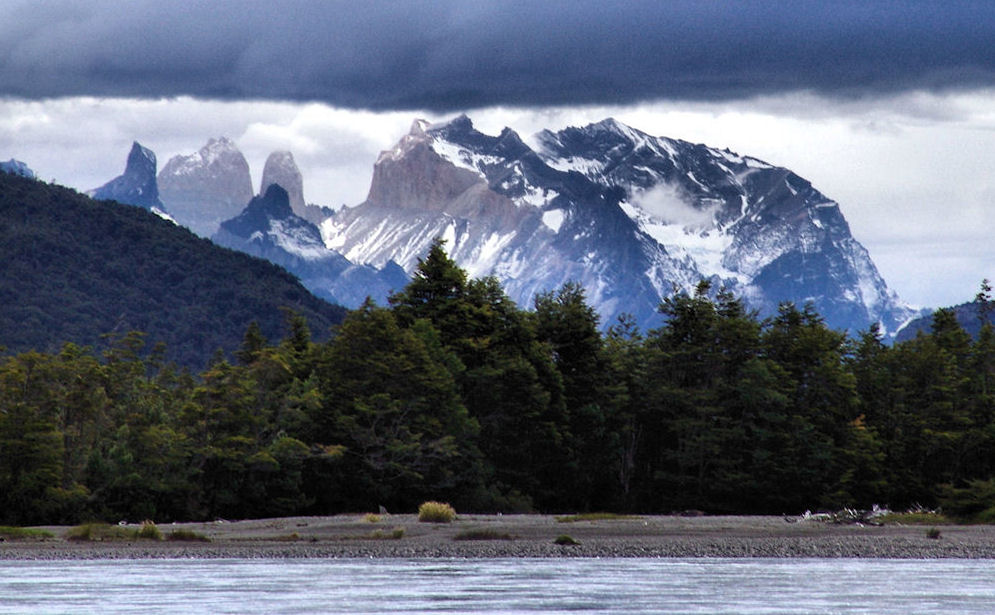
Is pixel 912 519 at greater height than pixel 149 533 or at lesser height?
greater

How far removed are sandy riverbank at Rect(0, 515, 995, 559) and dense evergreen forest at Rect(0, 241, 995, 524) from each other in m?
8.17

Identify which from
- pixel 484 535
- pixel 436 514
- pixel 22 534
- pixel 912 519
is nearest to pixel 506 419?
pixel 436 514

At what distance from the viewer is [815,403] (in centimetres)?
9294

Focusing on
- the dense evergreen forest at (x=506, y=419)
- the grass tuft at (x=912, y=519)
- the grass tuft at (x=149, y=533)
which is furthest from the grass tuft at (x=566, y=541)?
the dense evergreen forest at (x=506, y=419)

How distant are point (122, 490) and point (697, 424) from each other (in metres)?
36.4

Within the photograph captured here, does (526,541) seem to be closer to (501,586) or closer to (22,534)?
(501,586)

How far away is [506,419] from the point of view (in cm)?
8838

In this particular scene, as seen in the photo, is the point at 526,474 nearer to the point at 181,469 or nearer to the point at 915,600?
the point at 181,469

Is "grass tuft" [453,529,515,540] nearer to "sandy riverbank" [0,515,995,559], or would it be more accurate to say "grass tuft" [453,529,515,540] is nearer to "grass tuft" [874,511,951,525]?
"sandy riverbank" [0,515,995,559]

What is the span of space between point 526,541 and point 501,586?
55.6 ft

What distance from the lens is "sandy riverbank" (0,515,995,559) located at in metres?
Result: 49.4

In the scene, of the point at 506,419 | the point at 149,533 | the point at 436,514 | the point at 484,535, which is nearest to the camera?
the point at 484,535

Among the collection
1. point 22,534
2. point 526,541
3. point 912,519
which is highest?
point 912,519

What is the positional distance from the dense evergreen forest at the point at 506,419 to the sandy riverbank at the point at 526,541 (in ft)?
26.8
